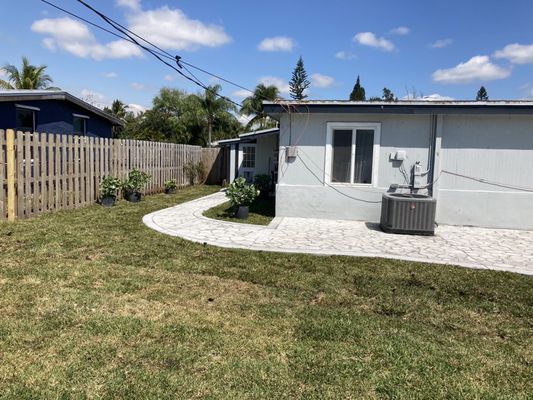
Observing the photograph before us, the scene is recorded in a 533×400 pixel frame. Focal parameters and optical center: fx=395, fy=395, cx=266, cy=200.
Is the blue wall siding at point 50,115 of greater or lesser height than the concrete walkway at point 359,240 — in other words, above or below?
above

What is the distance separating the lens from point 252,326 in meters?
3.80

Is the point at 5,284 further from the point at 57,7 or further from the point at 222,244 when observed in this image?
the point at 57,7

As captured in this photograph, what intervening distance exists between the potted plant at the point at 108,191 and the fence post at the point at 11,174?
2.85 meters

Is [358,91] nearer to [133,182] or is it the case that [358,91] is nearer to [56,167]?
[133,182]

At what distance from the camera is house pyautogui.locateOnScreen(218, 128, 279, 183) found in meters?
16.5

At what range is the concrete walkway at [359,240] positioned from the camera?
6.63 meters

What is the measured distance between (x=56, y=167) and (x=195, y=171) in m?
9.62

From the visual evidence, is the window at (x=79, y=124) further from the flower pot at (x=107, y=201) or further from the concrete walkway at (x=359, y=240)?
the concrete walkway at (x=359, y=240)

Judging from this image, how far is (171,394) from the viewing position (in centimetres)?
270

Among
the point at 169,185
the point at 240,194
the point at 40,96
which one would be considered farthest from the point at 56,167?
the point at 40,96

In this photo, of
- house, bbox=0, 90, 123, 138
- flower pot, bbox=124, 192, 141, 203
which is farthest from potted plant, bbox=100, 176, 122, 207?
house, bbox=0, 90, 123, 138

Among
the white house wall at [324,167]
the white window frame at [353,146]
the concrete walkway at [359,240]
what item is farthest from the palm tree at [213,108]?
the concrete walkway at [359,240]

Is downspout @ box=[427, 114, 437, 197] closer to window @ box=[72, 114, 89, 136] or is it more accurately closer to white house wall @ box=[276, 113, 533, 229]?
white house wall @ box=[276, 113, 533, 229]

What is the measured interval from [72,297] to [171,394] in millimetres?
2174
